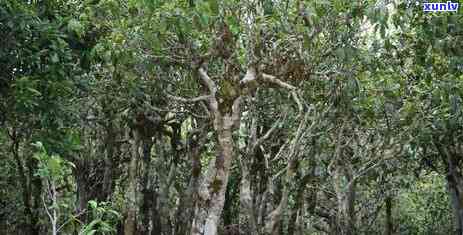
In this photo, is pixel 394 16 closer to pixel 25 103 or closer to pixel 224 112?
pixel 224 112

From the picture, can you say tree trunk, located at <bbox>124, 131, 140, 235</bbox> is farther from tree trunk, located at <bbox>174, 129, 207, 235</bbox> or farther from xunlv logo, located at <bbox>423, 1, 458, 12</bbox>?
xunlv logo, located at <bbox>423, 1, 458, 12</bbox>

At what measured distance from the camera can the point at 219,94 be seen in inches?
313

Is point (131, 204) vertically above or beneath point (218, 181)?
above

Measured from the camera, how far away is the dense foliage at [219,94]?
7.96 m

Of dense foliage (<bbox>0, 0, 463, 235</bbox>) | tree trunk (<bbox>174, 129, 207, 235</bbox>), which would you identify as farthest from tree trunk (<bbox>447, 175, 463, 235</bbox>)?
tree trunk (<bbox>174, 129, 207, 235</bbox>)

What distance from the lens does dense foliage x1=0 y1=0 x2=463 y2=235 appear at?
26.1 ft

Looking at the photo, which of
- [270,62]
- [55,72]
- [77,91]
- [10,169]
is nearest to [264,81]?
[270,62]

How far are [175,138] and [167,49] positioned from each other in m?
5.73

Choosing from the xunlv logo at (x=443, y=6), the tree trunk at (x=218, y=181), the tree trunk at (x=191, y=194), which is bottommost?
the tree trunk at (x=218, y=181)

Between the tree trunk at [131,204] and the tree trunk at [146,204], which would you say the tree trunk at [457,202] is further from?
the tree trunk at [131,204]

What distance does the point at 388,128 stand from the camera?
12.2m

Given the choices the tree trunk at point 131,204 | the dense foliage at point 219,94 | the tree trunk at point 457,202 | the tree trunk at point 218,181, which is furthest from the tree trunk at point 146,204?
the tree trunk at point 457,202

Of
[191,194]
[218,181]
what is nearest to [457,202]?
[191,194]

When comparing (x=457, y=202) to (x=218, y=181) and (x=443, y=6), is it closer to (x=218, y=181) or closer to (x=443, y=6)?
(x=443, y=6)
